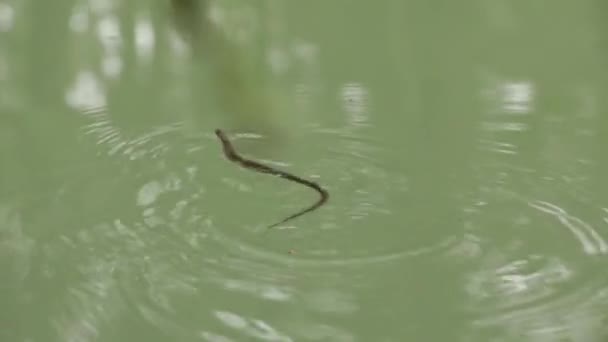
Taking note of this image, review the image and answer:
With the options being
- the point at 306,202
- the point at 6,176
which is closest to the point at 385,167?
the point at 306,202

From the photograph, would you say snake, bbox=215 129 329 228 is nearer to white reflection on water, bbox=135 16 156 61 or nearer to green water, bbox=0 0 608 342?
green water, bbox=0 0 608 342

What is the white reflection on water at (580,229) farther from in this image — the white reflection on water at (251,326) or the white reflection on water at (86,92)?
the white reflection on water at (86,92)

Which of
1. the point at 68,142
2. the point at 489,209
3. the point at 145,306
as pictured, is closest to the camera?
the point at 145,306

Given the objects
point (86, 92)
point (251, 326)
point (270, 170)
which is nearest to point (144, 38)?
point (86, 92)

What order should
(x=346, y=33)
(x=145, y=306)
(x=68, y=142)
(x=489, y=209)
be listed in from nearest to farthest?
(x=145, y=306) → (x=489, y=209) → (x=68, y=142) → (x=346, y=33)

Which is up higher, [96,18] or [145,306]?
[96,18]

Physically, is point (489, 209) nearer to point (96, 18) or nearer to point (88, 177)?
point (88, 177)

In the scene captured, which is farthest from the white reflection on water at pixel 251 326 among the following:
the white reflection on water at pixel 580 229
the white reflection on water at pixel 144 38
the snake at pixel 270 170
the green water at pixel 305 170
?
the white reflection on water at pixel 144 38

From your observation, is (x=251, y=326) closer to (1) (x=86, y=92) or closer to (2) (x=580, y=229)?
(2) (x=580, y=229)
